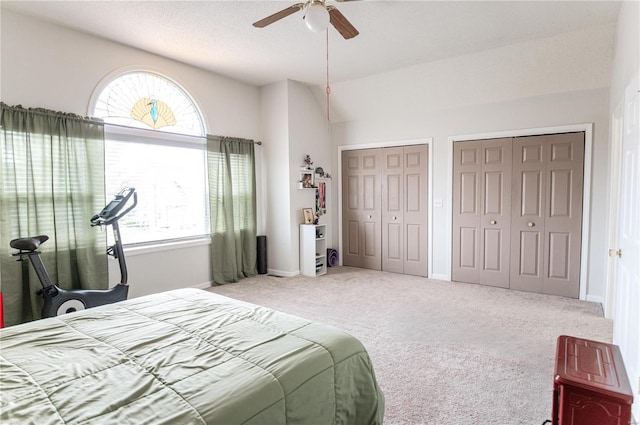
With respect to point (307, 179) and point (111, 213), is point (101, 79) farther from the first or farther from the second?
point (307, 179)

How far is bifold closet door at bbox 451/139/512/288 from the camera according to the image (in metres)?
4.64

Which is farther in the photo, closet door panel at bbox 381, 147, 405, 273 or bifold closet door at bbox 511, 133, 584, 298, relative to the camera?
closet door panel at bbox 381, 147, 405, 273

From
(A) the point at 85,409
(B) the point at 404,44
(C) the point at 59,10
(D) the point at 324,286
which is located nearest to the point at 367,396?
(A) the point at 85,409

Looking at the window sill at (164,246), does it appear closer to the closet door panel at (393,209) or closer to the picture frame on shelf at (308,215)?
the picture frame on shelf at (308,215)

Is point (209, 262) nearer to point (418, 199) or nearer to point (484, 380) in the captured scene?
point (418, 199)

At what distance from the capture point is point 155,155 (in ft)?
14.1

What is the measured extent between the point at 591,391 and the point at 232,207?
14.1ft

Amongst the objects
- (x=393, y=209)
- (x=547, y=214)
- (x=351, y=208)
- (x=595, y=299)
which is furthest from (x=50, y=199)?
(x=595, y=299)

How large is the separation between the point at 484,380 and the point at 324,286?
8.68 ft

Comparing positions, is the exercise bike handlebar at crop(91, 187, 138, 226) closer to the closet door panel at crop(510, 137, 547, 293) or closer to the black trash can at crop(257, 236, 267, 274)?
the black trash can at crop(257, 236, 267, 274)

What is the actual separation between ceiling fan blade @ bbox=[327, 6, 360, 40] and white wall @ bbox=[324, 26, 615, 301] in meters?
2.19

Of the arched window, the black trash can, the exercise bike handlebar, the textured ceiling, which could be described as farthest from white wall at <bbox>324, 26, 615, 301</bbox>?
the exercise bike handlebar

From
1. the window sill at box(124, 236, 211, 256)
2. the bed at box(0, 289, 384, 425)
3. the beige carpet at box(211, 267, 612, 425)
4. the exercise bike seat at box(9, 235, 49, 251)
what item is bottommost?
the beige carpet at box(211, 267, 612, 425)

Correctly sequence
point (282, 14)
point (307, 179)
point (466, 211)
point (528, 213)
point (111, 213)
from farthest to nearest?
1. point (307, 179)
2. point (466, 211)
3. point (528, 213)
4. point (111, 213)
5. point (282, 14)
